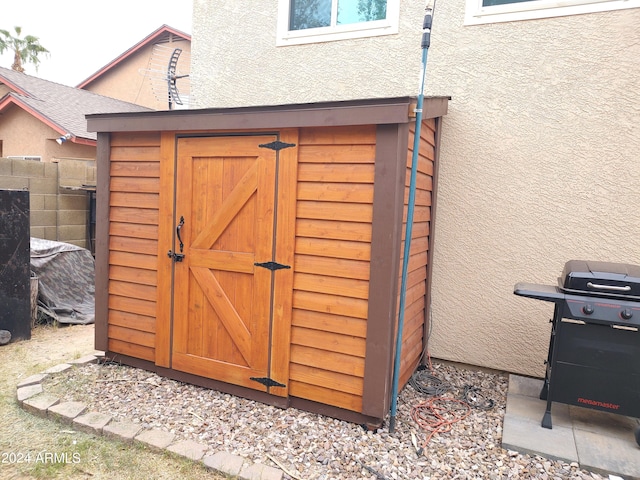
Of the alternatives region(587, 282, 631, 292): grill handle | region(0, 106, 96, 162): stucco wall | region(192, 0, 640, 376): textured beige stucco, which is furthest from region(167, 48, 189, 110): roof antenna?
region(587, 282, 631, 292): grill handle

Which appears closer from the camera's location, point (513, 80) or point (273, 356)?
point (273, 356)

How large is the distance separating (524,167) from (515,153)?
14 cm

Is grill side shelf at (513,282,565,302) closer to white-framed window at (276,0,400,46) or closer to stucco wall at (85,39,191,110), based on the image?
white-framed window at (276,0,400,46)

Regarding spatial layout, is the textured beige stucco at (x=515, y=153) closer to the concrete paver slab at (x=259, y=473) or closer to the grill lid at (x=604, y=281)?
the grill lid at (x=604, y=281)

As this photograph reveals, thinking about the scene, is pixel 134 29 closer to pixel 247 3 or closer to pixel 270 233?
pixel 247 3

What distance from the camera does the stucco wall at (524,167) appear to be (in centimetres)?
353

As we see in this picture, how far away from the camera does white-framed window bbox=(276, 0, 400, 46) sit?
429cm

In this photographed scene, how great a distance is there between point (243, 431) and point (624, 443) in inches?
98.6

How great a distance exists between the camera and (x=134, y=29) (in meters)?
40.9

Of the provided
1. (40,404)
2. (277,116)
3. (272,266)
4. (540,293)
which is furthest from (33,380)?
(540,293)

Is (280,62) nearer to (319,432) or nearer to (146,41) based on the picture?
(319,432)

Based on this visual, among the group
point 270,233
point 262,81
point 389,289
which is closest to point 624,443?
point 389,289

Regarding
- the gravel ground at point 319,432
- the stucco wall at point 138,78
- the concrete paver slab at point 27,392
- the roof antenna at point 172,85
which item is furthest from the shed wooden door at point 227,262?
the stucco wall at point 138,78

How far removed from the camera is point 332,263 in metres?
3.15
